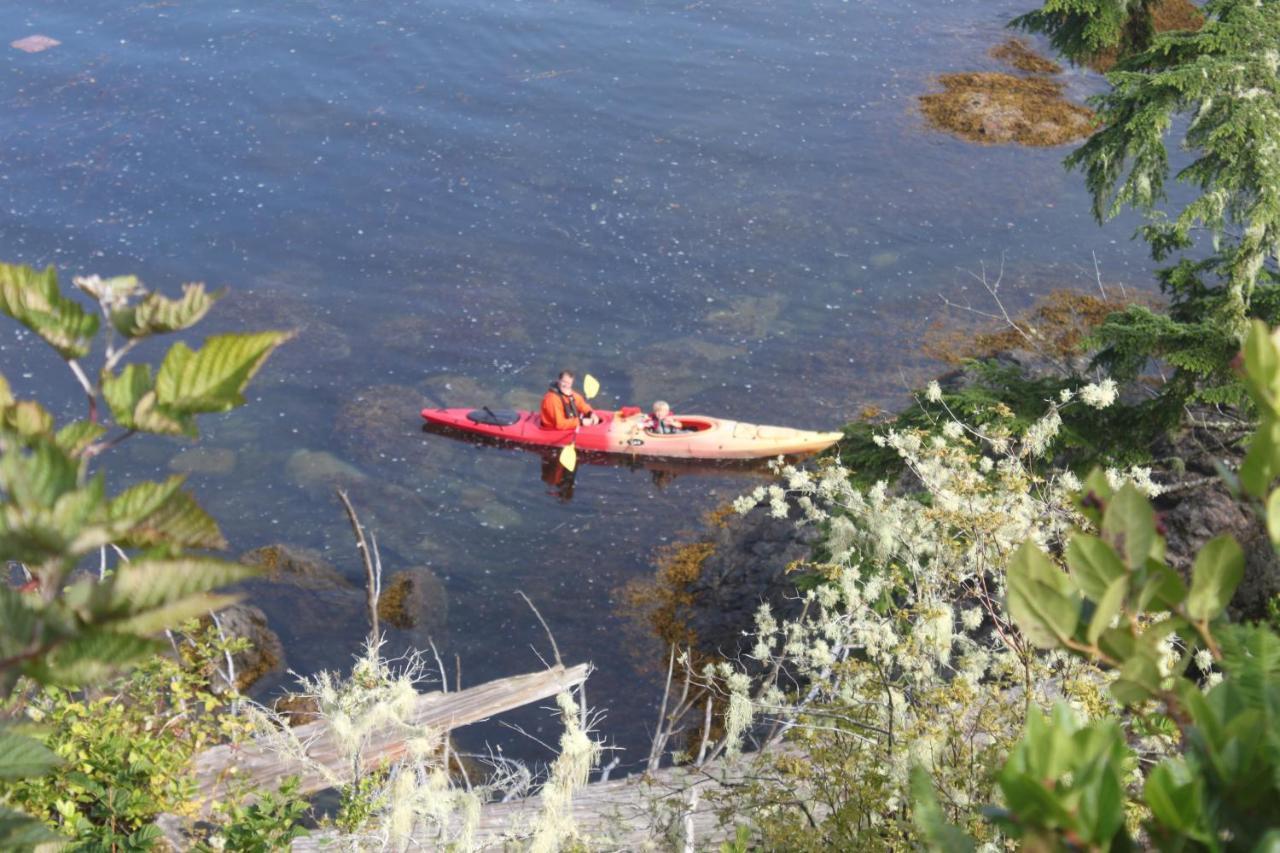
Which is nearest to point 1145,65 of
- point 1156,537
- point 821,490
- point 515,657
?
point 821,490

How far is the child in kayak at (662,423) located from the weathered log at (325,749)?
5.90m

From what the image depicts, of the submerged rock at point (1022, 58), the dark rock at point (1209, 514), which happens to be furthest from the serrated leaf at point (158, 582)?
the submerged rock at point (1022, 58)

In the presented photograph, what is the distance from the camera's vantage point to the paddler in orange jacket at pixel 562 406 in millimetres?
15125

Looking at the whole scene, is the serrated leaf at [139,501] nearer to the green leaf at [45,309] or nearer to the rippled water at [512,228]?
the green leaf at [45,309]

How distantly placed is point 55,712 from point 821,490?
4064mm

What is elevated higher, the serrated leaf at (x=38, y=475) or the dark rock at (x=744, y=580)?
the serrated leaf at (x=38, y=475)

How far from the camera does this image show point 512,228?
1936cm

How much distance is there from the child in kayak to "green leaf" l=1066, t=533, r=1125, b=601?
13.2 metres

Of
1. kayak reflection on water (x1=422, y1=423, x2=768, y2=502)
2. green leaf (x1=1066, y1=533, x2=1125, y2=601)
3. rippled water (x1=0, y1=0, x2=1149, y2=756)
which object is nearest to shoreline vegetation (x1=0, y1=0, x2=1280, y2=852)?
green leaf (x1=1066, y1=533, x2=1125, y2=601)

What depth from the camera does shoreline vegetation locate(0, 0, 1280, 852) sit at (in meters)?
1.77

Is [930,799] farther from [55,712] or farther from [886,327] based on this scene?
[886,327]

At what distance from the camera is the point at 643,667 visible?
1252 cm

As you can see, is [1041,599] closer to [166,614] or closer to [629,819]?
[166,614]

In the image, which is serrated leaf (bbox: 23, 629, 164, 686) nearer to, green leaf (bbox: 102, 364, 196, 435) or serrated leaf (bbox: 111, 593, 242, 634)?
serrated leaf (bbox: 111, 593, 242, 634)
